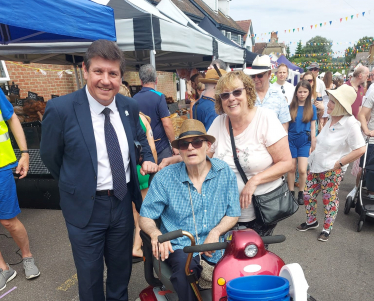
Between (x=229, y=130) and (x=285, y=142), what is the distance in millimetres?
430

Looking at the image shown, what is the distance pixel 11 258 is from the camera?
3.45 m

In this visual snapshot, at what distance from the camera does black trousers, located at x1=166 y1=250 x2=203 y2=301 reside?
1.81m

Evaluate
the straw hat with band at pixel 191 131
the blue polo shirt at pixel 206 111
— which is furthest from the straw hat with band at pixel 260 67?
the straw hat with band at pixel 191 131

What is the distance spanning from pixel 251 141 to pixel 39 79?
897 cm

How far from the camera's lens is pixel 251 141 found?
2.21 metres

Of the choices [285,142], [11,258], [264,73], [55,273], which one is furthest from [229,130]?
[11,258]

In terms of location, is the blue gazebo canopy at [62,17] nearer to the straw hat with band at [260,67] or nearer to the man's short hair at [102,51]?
the man's short hair at [102,51]

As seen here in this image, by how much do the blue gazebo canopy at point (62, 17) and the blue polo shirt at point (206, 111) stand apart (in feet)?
4.38

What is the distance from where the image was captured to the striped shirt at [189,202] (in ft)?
6.73

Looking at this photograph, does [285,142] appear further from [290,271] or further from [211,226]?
[290,271]

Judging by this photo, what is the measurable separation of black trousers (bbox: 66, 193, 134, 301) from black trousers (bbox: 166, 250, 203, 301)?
0.52m

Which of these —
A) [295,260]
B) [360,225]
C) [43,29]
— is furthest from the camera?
[360,225]

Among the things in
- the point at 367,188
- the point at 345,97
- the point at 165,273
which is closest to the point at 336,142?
the point at 345,97

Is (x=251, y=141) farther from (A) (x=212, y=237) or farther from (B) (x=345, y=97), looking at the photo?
(B) (x=345, y=97)
